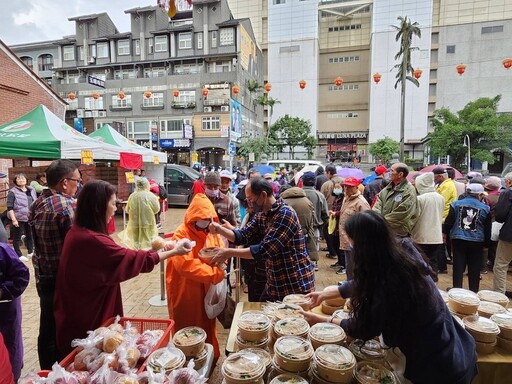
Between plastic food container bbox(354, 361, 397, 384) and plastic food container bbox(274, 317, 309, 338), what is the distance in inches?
12.9

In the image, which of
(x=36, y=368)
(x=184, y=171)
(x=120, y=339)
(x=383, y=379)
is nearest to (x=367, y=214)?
(x=383, y=379)

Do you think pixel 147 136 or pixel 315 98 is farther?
pixel 315 98

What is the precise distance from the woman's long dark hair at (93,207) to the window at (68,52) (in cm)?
4416

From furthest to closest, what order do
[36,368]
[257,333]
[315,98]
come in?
1. [315,98]
2. [36,368]
3. [257,333]

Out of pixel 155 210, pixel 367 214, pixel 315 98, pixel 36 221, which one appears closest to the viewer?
pixel 367 214

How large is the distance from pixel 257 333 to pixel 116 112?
3742 centimetres

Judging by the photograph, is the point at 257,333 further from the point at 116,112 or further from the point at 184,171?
the point at 116,112

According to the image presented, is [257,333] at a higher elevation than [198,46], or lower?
lower

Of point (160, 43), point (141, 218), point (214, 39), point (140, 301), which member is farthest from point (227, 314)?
point (160, 43)

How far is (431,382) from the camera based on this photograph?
1426mm

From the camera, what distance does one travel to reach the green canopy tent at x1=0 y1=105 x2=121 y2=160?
20.5 feet

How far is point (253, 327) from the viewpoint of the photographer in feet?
5.79

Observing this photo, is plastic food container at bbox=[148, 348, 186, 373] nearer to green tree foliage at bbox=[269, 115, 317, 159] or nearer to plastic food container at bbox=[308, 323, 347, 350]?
plastic food container at bbox=[308, 323, 347, 350]

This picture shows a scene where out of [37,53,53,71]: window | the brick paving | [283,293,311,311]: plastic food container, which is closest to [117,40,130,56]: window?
[37,53,53,71]: window
